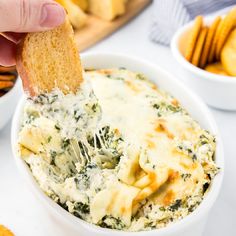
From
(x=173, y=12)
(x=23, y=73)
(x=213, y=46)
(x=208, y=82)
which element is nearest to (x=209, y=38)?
(x=213, y=46)

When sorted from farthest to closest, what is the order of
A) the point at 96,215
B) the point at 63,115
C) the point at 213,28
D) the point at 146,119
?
1. the point at 213,28
2. the point at 146,119
3. the point at 63,115
4. the point at 96,215

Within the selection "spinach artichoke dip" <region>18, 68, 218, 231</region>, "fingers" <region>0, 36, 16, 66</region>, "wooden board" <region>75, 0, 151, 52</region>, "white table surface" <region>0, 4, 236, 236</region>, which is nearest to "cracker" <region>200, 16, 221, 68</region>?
"white table surface" <region>0, 4, 236, 236</region>

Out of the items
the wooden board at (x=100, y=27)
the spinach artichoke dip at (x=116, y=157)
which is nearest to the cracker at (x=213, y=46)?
the spinach artichoke dip at (x=116, y=157)

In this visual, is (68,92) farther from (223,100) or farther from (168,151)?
(223,100)

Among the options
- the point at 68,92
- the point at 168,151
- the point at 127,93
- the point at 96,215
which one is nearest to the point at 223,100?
the point at 127,93

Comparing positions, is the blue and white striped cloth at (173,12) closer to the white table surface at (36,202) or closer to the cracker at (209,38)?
the cracker at (209,38)
